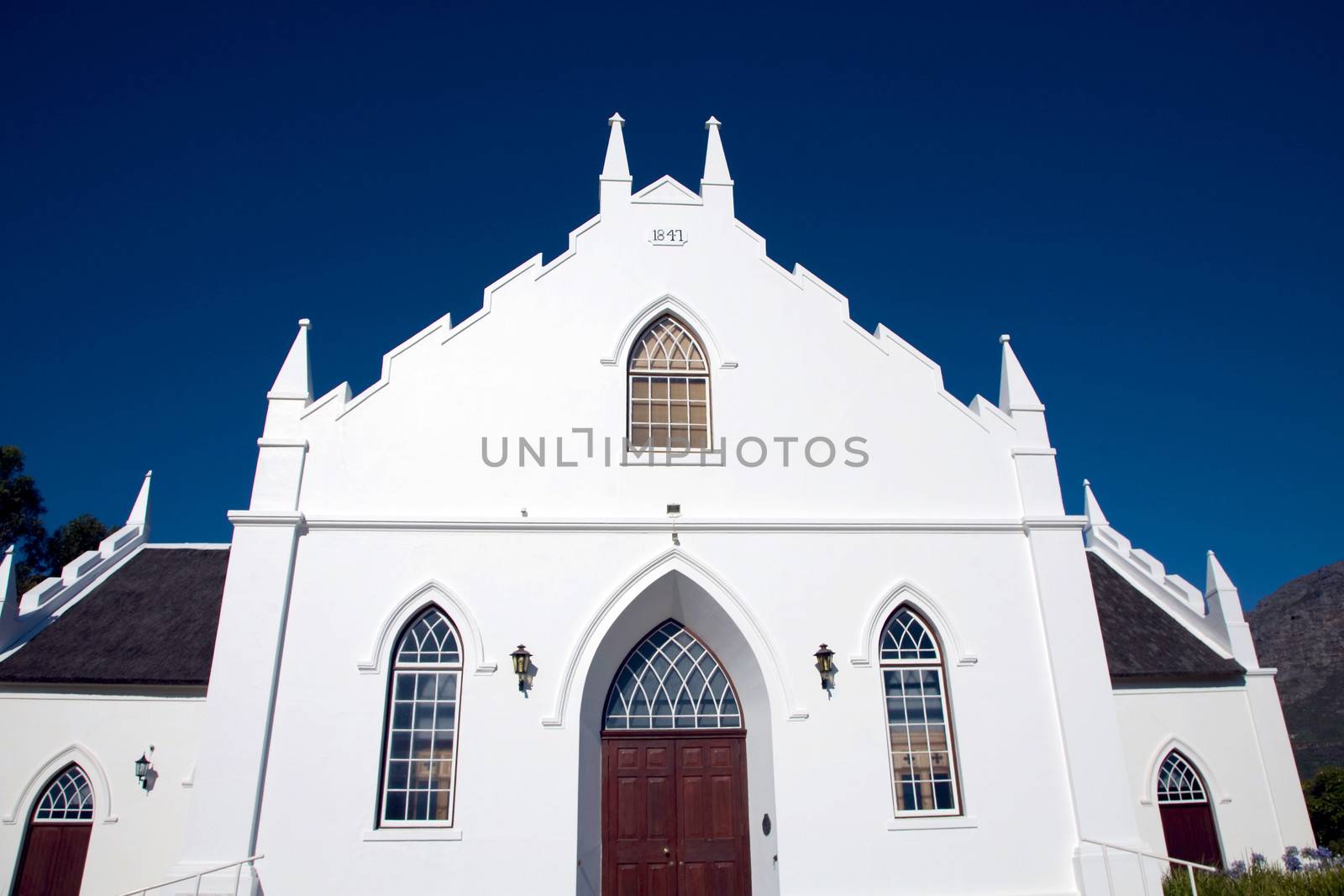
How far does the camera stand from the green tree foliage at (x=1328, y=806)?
18750mm

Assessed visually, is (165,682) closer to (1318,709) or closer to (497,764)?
(497,764)

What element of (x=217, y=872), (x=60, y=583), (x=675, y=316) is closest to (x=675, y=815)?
(x=217, y=872)

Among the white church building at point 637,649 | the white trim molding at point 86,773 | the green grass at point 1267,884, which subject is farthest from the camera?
the white trim molding at point 86,773

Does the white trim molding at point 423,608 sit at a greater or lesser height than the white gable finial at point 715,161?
lesser

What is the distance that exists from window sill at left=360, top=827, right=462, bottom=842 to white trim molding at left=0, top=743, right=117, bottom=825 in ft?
18.4

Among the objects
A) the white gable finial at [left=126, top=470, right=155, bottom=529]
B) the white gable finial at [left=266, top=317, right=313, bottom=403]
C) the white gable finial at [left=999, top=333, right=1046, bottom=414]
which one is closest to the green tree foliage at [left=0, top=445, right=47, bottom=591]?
the white gable finial at [left=126, top=470, right=155, bottom=529]

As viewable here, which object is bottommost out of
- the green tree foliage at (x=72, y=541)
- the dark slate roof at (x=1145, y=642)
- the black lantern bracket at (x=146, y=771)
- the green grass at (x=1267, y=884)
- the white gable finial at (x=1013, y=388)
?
the green grass at (x=1267, y=884)

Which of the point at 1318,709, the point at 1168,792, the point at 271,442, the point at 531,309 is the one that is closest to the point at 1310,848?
the point at 1168,792

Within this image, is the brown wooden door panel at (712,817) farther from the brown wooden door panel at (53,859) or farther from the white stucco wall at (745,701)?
the brown wooden door panel at (53,859)

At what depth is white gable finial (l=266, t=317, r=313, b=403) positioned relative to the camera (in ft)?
40.3

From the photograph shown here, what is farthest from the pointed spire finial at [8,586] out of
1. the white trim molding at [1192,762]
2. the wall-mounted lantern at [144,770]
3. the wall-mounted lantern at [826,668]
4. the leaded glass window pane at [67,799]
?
the white trim molding at [1192,762]

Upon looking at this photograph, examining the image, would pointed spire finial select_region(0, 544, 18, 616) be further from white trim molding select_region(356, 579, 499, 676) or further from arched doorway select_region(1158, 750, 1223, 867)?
arched doorway select_region(1158, 750, 1223, 867)

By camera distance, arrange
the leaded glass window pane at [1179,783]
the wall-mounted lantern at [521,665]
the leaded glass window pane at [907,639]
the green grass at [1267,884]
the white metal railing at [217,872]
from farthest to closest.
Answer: the leaded glass window pane at [1179,783]
the leaded glass window pane at [907,639]
the wall-mounted lantern at [521,665]
the white metal railing at [217,872]
the green grass at [1267,884]

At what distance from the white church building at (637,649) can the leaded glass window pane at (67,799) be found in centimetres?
4
